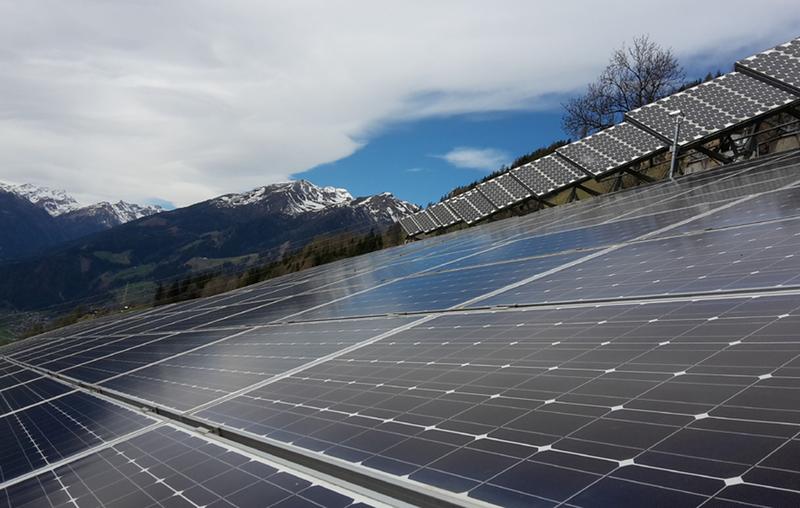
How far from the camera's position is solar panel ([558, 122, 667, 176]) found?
28.6 m

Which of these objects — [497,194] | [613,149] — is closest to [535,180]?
[497,194]

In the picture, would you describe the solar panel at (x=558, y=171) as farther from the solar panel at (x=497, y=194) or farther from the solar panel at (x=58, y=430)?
the solar panel at (x=58, y=430)

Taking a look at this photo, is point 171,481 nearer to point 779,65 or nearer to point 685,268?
point 685,268

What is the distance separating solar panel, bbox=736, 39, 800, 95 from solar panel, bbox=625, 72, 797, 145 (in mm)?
340

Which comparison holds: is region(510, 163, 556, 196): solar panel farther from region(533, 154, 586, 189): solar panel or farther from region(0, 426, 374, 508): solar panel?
region(0, 426, 374, 508): solar panel

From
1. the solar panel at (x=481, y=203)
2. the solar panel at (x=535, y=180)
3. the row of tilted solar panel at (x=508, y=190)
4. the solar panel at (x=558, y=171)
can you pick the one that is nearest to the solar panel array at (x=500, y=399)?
the solar panel at (x=558, y=171)

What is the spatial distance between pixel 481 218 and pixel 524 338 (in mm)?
34883

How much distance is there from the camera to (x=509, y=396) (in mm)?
5309

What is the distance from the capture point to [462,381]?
620cm

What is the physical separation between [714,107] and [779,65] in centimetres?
301

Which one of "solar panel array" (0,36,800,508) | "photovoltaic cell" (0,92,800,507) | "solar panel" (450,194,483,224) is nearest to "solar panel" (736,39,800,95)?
"photovoltaic cell" (0,92,800,507)

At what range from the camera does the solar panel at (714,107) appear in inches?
952

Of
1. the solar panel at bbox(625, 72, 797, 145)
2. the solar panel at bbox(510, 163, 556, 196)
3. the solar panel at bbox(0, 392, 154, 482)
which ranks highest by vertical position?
the solar panel at bbox(625, 72, 797, 145)

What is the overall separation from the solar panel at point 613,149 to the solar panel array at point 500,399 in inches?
617
